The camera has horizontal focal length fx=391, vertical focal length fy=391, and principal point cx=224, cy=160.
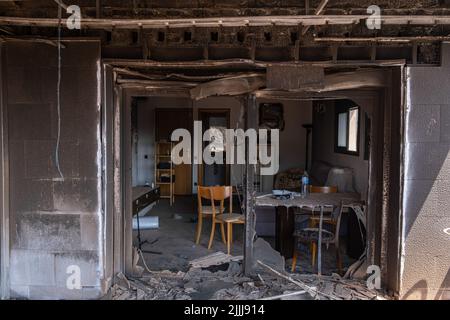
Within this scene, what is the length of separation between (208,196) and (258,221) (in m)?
0.87

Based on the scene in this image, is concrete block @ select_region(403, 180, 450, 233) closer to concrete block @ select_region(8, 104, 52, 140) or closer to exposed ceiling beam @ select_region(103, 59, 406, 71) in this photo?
exposed ceiling beam @ select_region(103, 59, 406, 71)

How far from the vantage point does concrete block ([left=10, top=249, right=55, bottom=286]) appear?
3.62 meters

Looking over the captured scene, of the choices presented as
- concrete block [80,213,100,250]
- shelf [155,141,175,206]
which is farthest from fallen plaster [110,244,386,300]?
shelf [155,141,175,206]

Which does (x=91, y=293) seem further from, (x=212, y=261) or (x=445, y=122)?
(x=445, y=122)

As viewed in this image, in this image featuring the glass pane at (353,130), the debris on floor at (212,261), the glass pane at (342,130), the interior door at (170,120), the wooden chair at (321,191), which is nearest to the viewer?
the debris on floor at (212,261)

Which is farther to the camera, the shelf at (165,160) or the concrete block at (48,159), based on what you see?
the shelf at (165,160)

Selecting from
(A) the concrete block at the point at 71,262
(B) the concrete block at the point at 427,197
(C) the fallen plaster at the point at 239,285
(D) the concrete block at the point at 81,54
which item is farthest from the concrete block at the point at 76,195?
(B) the concrete block at the point at 427,197

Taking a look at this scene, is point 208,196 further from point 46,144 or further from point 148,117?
point 148,117

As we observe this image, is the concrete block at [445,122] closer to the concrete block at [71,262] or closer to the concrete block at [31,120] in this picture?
the concrete block at [71,262]

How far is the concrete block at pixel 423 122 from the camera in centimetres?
349

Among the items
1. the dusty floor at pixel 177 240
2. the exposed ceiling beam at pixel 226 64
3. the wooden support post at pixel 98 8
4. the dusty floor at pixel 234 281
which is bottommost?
the dusty floor at pixel 177 240

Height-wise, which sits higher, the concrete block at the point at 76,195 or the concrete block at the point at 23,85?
the concrete block at the point at 23,85

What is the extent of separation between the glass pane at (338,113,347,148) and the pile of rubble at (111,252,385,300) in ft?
11.3

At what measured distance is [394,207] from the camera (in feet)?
11.9
